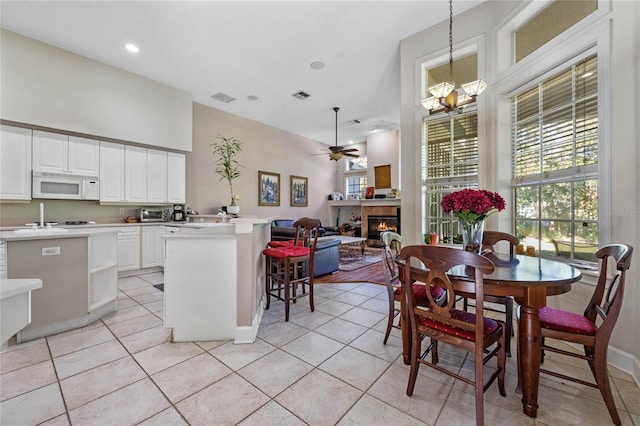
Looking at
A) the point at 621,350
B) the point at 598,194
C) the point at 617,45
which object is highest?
the point at 617,45

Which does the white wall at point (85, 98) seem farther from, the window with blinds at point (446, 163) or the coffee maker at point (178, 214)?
the window with blinds at point (446, 163)

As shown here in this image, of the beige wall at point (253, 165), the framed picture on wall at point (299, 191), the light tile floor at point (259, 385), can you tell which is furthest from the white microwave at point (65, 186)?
the framed picture on wall at point (299, 191)

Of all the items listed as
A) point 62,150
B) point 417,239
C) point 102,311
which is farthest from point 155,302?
point 417,239

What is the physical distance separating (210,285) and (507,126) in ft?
11.6

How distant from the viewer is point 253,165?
6.93m

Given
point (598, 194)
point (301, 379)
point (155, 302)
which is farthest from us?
point (155, 302)

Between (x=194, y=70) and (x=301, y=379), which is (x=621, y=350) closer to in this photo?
(x=301, y=379)

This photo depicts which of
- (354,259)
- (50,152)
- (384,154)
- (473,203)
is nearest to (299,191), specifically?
(384,154)

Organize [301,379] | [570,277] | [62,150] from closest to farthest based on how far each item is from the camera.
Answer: [570,277]
[301,379]
[62,150]

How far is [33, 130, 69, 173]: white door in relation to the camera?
3.79m

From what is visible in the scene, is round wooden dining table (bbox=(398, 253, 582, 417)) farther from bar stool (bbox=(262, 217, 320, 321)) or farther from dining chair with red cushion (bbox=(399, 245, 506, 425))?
bar stool (bbox=(262, 217, 320, 321))

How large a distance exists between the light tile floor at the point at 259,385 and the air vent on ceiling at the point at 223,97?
4.50m

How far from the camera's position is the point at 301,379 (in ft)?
5.97

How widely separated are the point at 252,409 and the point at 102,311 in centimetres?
234
